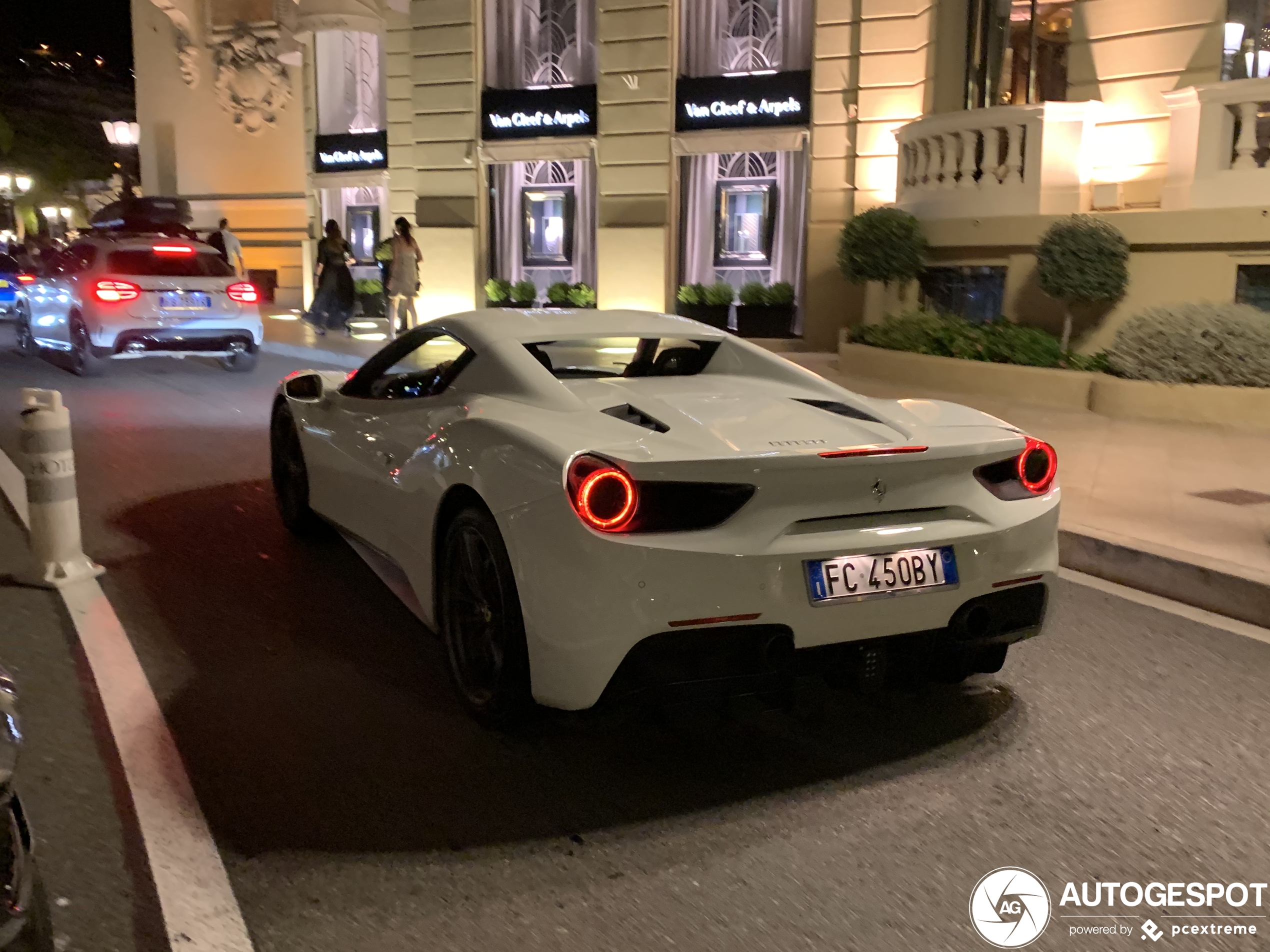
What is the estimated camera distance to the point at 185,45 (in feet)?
105

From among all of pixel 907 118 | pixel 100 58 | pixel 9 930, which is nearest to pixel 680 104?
pixel 907 118

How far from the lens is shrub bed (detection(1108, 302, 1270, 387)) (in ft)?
32.7

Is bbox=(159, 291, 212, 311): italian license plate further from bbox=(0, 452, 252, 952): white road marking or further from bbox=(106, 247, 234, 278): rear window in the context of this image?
bbox=(0, 452, 252, 952): white road marking

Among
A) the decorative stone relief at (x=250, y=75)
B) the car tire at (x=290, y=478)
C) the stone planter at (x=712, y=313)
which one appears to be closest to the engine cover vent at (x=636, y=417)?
the car tire at (x=290, y=478)

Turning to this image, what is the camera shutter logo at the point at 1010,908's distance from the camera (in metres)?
2.78

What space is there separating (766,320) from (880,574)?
50.6ft

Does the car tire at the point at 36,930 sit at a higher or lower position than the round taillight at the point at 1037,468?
lower

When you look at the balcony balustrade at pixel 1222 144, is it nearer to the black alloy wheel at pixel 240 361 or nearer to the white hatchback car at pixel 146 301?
the white hatchback car at pixel 146 301

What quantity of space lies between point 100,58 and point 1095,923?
57484mm

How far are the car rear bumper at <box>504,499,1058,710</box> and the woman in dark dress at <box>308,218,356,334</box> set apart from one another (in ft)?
58.9

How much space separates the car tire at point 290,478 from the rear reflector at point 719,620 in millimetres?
3302

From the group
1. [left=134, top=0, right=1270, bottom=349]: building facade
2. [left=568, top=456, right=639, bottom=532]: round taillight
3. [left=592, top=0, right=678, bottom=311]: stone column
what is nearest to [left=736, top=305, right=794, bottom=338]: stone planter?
[left=134, top=0, right=1270, bottom=349]: building facade

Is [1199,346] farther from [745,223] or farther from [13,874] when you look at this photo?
[745,223]

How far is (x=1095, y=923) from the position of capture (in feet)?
9.30
